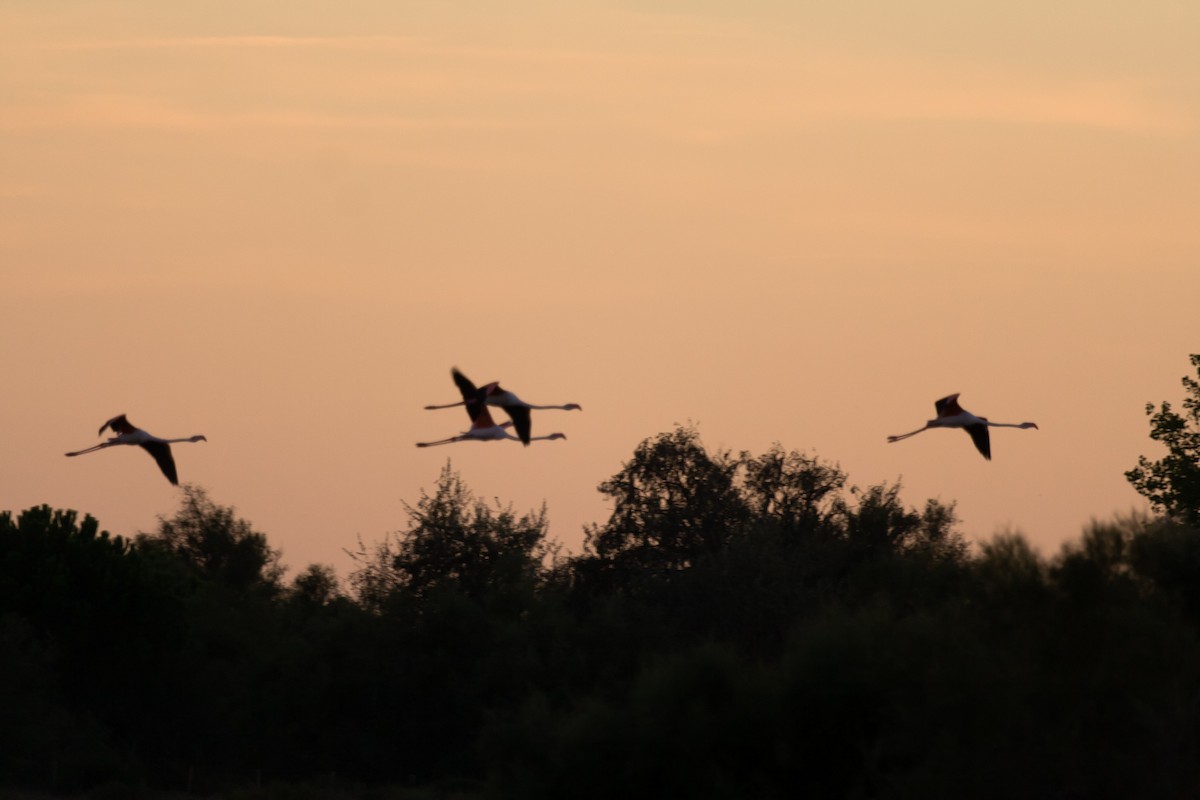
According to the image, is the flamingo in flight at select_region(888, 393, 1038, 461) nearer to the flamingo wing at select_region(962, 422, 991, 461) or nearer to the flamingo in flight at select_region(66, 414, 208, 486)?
the flamingo wing at select_region(962, 422, 991, 461)

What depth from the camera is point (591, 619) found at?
189ft

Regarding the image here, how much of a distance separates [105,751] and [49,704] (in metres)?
2.41

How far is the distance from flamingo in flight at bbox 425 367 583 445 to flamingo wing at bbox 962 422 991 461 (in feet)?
26.0

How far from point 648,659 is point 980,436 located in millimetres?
15208

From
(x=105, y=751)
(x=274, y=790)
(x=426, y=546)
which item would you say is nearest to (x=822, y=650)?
(x=274, y=790)

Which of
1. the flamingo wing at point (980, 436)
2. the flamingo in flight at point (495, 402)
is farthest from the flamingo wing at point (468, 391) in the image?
the flamingo wing at point (980, 436)

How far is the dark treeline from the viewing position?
1286 inches

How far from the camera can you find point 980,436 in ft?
117

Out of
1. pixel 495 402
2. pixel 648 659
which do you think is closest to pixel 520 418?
pixel 495 402

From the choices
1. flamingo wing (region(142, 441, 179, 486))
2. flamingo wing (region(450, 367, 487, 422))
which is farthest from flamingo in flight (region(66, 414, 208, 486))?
flamingo wing (region(450, 367, 487, 422))

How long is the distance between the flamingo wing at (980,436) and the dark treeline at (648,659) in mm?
1942

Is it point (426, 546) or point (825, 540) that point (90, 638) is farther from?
point (825, 540)

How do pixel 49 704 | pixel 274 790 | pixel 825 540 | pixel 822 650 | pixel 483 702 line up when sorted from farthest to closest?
pixel 825 540 < pixel 49 704 < pixel 483 702 < pixel 274 790 < pixel 822 650

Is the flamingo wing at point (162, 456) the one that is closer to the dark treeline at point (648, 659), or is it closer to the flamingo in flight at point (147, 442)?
the flamingo in flight at point (147, 442)
